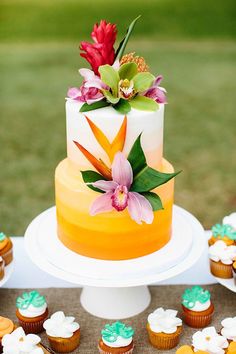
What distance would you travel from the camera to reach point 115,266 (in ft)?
5.34

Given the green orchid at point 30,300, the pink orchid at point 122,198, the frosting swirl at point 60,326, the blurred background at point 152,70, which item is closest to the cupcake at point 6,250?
the green orchid at point 30,300

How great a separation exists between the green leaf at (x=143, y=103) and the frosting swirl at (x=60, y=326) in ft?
1.73

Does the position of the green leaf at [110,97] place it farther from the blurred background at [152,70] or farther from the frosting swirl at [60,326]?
the blurred background at [152,70]

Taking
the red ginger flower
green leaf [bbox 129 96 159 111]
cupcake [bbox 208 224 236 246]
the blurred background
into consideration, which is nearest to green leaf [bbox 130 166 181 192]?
green leaf [bbox 129 96 159 111]

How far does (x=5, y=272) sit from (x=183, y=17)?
6202mm

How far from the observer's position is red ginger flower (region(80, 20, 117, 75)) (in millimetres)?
1592

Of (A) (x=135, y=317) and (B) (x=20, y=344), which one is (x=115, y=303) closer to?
(A) (x=135, y=317)

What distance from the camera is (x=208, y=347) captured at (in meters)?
1.51

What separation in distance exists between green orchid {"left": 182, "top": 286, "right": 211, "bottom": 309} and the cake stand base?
4.9 inches

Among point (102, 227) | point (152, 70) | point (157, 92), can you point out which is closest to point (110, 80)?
point (157, 92)

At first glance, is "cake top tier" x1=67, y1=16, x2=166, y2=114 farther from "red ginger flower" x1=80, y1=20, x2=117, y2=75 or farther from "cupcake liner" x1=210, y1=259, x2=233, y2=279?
"cupcake liner" x1=210, y1=259, x2=233, y2=279

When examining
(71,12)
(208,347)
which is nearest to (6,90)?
(71,12)

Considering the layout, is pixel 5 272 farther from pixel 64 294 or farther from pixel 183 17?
pixel 183 17

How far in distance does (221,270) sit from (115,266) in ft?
1.09
